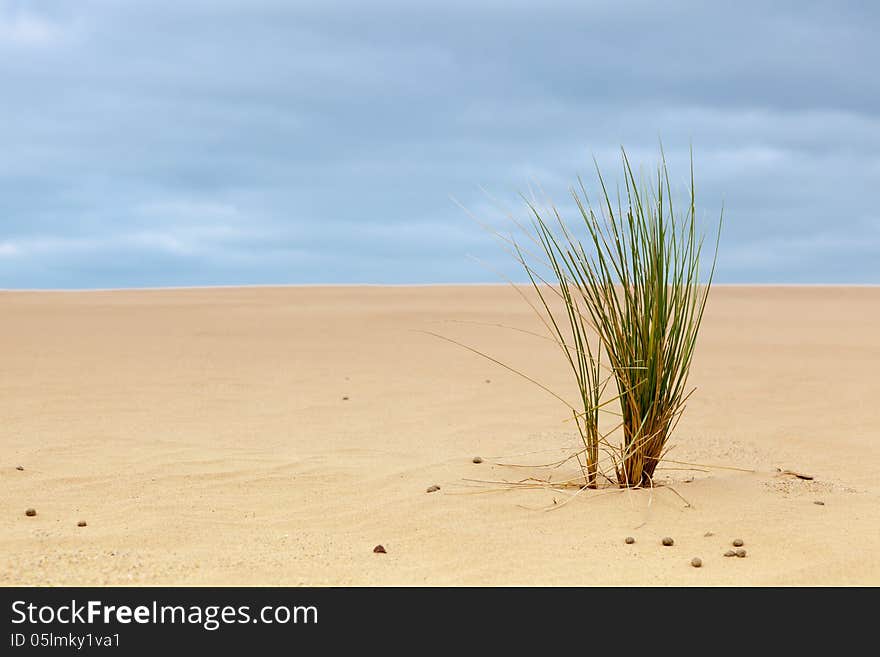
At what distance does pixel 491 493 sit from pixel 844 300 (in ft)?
40.4

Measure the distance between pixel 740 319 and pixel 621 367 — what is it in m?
9.07

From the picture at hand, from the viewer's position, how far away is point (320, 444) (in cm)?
461

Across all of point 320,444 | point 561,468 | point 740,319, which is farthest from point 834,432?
point 740,319

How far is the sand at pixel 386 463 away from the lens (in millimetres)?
2549

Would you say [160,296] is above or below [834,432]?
above

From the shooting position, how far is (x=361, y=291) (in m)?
15.9

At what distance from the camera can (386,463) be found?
4.09 m

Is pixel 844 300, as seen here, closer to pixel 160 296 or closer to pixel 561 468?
pixel 160 296

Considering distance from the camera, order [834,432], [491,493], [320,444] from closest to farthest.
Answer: [491,493] < [320,444] < [834,432]

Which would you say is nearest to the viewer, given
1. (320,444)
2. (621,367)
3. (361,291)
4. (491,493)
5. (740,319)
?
(621,367)

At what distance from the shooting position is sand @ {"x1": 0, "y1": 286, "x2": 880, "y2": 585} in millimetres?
2549

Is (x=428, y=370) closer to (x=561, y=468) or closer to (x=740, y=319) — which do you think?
(x=561, y=468)
